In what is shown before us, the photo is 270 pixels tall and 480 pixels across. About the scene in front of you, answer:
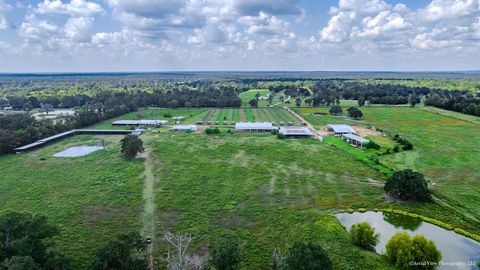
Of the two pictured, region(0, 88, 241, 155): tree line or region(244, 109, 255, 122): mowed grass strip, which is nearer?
region(0, 88, 241, 155): tree line

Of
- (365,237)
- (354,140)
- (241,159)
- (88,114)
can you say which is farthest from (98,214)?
(88,114)

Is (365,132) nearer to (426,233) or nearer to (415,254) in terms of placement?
(426,233)

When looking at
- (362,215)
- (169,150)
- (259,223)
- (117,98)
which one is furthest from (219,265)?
(117,98)

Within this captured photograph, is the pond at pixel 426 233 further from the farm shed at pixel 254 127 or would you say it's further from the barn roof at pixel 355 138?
the farm shed at pixel 254 127

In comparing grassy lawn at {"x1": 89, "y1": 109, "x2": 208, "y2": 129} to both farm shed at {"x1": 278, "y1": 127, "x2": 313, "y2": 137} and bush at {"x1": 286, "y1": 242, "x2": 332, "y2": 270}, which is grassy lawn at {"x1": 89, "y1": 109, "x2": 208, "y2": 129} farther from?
bush at {"x1": 286, "y1": 242, "x2": 332, "y2": 270}

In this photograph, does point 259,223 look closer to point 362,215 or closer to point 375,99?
point 362,215

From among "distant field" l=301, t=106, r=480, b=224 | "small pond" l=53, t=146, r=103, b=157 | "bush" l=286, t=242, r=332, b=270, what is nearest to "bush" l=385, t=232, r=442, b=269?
"bush" l=286, t=242, r=332, b=270
